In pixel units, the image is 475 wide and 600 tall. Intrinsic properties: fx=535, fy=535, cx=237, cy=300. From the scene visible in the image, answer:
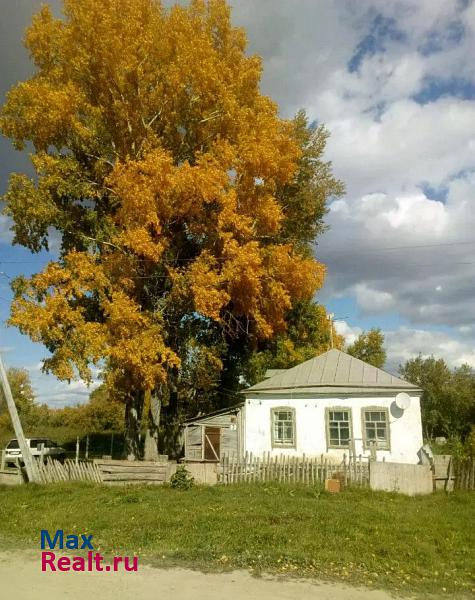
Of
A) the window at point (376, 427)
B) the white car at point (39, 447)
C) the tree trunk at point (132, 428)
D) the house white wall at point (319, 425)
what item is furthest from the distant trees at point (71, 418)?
the window at point (376, 427)

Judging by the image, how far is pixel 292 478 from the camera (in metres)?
15.6

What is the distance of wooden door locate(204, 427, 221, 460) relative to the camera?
22.6 m

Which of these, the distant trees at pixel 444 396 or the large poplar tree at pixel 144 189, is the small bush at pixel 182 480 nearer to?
the large poplar tree at pixel 144 189

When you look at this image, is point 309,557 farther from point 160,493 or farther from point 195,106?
point 195,106

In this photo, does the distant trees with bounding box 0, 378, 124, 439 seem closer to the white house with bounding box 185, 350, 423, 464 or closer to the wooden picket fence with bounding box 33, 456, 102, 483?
the white house with bounding box 185, 350, 423, 464

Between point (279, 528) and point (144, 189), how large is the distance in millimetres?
12530

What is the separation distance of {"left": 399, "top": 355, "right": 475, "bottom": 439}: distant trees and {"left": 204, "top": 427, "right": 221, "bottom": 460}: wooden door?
20110 millimetres

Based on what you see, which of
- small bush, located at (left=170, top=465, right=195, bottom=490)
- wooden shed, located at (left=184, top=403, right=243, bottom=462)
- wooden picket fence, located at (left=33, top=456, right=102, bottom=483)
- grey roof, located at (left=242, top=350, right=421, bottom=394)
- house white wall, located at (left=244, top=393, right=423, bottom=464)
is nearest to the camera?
small bush, located at (left=170, top=465, right=195, bottom=490)

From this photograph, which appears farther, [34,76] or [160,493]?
[34,76]

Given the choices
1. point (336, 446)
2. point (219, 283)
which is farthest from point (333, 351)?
point (219, 283)

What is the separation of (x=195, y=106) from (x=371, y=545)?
1779cm

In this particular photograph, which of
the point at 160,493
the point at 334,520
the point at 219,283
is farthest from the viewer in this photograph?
the point at 219,283

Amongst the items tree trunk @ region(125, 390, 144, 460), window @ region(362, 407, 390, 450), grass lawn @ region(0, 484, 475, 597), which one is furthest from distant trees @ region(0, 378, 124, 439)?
grass lawn @ region(0, 484, 475, 597)

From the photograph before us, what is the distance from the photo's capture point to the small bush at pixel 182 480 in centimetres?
1512
